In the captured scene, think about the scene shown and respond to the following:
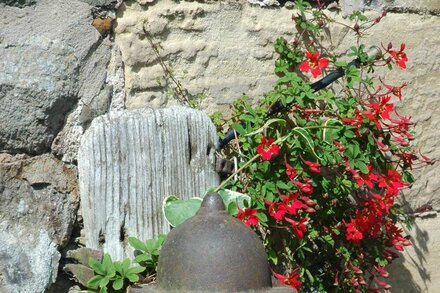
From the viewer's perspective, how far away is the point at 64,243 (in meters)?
2.70

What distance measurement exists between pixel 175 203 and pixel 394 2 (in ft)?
4.48

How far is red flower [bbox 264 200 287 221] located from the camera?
281 centimetres

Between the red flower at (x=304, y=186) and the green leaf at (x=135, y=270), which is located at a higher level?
the red flower at (x=304, y=186)

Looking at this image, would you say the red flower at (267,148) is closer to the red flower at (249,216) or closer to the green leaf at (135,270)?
the red flower at (249,216)

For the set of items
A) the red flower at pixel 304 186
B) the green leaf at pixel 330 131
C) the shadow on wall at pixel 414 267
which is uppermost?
the green leaf at pixel 330 131

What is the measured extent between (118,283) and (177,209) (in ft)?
1.07

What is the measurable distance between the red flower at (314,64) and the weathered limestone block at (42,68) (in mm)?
784

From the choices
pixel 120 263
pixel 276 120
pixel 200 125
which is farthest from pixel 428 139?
pixel 120 263

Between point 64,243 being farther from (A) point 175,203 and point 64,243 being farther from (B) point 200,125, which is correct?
(B) point 200,125

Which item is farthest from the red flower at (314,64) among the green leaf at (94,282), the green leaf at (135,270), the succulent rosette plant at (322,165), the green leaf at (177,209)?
the green leaf at (94,282)

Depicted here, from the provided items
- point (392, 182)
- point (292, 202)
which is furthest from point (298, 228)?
point (392, 182)

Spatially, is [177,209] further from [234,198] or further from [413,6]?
[413,6]

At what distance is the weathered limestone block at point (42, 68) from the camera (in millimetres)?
2637

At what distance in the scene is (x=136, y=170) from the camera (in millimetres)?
2775
